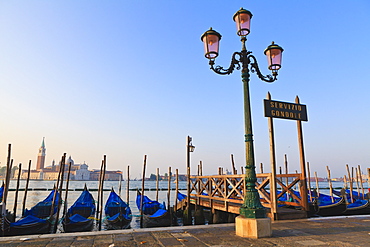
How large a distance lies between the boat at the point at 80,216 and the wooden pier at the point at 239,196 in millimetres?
5276

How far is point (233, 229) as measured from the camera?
211 inches

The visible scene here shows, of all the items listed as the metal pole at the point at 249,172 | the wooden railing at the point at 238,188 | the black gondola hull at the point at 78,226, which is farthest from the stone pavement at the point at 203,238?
the black gondola hull at the point at 78,226

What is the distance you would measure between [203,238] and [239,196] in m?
5.78

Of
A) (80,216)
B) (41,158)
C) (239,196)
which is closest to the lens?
(239,196)

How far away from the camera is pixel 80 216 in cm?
1309

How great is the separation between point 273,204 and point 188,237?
132 inches

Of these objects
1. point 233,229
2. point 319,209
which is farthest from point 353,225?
point 319,209

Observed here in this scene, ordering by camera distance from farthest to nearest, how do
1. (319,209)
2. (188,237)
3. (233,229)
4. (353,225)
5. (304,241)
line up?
(319,209) → (353,225) → (233,229) → (188,237) → (304,241)

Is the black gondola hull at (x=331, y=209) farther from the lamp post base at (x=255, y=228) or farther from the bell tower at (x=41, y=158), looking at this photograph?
the bell tower at (x=41, y=158)

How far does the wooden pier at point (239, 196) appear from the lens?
697 centimetres

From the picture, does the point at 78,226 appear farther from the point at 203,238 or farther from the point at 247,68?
the point at 247,68

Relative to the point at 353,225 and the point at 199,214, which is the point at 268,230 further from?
the point at 199,214

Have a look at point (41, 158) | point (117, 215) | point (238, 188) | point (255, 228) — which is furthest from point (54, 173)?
point (255, 228)

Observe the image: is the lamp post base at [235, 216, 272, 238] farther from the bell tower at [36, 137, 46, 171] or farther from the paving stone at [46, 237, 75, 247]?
the bell tower at [36, 137, 46, 171]
